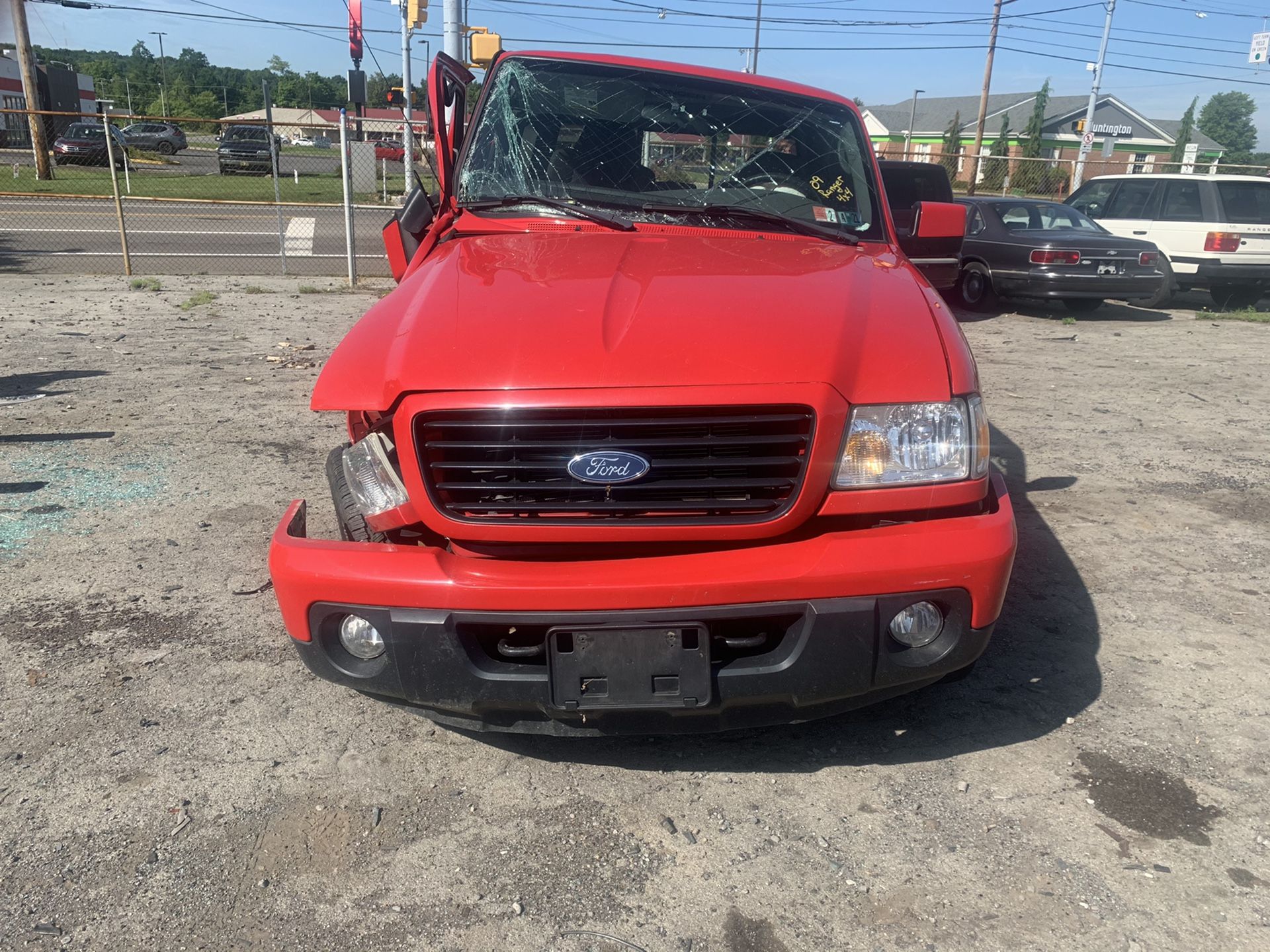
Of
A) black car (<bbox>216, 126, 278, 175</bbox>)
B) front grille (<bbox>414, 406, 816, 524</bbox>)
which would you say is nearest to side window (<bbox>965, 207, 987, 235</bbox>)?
front grille (<bbox>414, 406, 816, 524</bbox>)

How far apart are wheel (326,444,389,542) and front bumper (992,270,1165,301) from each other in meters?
9.93

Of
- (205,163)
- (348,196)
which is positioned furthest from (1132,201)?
(205,163)

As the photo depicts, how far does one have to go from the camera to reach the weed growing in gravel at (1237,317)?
38.3 feet

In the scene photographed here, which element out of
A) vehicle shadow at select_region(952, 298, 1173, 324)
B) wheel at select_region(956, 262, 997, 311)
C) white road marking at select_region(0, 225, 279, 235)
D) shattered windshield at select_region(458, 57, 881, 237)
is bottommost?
vehicle shadow at select_region(952, 298, 1173, 324)

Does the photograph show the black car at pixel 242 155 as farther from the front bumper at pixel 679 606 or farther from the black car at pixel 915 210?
the front bumper at pixel 679 606

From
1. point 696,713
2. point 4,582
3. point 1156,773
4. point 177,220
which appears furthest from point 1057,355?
point 177,220

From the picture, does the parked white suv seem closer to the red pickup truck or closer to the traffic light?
the traffic light

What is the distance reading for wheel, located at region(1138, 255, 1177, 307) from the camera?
36.8ft

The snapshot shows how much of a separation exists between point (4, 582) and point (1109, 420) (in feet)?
21.0

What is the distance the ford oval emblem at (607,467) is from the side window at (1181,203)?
12066mm

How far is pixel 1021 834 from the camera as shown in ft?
8.18

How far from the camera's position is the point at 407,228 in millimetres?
3971

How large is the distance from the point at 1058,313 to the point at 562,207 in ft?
32.4

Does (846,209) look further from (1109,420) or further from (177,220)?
(177,220)
